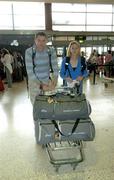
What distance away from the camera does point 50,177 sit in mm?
2604

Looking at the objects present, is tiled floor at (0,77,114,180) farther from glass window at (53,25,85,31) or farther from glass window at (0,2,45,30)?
glass window at (53,25,85,31)

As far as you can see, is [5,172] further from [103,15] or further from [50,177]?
[103,15]

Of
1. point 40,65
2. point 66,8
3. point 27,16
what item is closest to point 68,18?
point 66,8

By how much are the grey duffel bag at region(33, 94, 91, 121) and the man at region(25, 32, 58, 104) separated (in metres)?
0.46

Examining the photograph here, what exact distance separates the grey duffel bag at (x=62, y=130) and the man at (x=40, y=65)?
0.62 metres

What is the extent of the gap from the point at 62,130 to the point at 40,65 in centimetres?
102

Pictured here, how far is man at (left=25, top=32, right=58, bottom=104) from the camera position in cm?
320

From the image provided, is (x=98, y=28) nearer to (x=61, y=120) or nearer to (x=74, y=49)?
(x=74, y=49)

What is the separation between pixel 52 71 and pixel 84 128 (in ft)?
3.30

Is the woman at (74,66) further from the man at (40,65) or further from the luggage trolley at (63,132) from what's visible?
the luggage trolley at (63,132)

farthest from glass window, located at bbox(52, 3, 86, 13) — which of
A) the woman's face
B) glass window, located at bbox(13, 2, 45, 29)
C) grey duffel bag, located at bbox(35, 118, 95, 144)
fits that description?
grey duffel bag, located at bbox(35, 118, 95, 144)

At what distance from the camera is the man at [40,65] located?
3201 millimetres

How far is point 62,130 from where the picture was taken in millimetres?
2660

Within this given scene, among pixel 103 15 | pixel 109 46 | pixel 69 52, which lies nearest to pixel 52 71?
pixel 69 52
